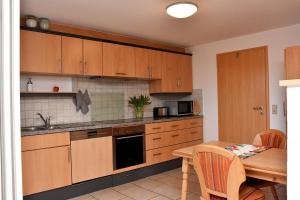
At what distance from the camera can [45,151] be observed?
105 inches

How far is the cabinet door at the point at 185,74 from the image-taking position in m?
4.59

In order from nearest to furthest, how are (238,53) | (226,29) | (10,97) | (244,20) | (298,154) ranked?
(10,97), (298,154), (244,20), (226,29), (238,53)

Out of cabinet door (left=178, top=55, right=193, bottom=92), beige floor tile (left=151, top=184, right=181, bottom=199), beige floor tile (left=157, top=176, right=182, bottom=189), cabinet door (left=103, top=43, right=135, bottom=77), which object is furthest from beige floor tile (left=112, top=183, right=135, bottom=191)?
cabinet door (left=178, top=55, right=193, bottom=92)

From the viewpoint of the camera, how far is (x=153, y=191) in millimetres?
3086

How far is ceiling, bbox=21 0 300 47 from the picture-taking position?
8.48 ft

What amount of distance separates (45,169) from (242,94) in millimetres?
3320

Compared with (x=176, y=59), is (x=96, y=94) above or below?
below

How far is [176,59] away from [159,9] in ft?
6.02

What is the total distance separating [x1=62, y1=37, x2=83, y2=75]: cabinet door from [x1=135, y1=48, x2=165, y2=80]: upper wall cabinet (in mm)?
1009

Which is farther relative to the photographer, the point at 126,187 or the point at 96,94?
the point at 96,94

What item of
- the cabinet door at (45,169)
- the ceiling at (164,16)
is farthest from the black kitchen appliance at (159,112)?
the cabinet door at (45,169)

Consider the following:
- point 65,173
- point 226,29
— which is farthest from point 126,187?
point 226,29

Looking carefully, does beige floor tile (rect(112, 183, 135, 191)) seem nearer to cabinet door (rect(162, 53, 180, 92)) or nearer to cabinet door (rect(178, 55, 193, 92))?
cabinet door (rect(162, 53, 180, 92))

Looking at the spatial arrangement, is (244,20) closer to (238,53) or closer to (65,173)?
(238,53)
